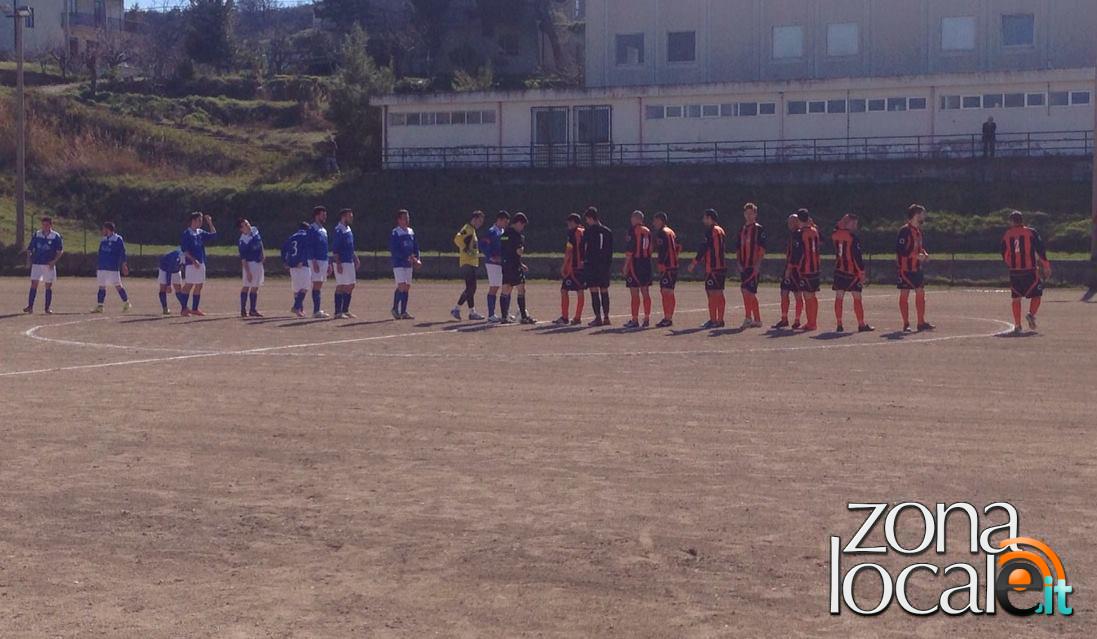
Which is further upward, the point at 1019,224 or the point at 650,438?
the point at 1019,224

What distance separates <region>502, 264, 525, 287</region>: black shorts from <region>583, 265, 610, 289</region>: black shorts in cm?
111

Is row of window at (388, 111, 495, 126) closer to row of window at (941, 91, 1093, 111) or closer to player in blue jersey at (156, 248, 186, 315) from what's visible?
row of window at (941, 91, 1093, 111)

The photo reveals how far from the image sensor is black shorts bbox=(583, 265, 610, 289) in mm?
23109

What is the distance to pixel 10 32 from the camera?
328ft

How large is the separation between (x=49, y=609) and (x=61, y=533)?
5.13 ft

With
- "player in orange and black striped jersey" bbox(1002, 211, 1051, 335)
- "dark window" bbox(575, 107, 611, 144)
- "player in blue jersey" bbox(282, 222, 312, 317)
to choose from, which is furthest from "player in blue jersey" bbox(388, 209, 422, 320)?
"dark window" bbox(575, 107, 611, 144)

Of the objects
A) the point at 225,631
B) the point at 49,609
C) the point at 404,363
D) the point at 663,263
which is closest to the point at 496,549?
the point at 225,631

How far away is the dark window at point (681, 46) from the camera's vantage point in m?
64.7

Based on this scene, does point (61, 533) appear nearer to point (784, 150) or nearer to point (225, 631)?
point (225, 631)

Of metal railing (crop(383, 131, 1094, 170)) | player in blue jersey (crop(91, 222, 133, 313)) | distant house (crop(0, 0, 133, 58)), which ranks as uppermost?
distant house (crop(0, 0, 133, 58))

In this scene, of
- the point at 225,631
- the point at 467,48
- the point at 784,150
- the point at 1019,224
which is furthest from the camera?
the point at 467,48

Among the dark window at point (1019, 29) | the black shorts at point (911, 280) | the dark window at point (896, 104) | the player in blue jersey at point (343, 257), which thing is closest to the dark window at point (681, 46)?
the dark window at point (896, 104)

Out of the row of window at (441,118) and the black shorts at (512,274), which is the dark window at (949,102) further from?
the black shorts at (512,274)

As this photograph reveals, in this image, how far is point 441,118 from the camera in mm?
64938
